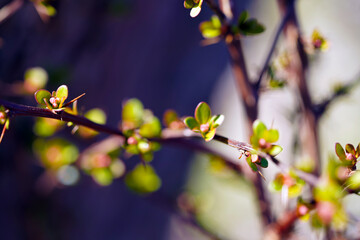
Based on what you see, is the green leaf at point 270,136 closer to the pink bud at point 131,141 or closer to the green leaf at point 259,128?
the green leaf at point 259,128

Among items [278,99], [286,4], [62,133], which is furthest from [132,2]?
[286,4]

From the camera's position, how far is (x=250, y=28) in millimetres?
509

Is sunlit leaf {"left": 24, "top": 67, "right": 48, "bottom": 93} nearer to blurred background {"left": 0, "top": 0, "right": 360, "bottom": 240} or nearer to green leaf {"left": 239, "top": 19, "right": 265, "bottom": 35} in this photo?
blurred background {"left": 0, "top": 0, "right": 360, "bottom": 240}

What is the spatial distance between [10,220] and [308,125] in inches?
44.8

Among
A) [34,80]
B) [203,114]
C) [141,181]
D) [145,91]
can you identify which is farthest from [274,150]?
[145,91]

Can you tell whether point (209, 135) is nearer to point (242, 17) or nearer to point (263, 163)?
point (263, 163)

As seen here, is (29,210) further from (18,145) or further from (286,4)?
(286,4)

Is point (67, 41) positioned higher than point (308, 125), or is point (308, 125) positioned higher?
point (67, 41)

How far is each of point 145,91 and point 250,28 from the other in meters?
1.09

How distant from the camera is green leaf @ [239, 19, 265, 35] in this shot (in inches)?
20.0

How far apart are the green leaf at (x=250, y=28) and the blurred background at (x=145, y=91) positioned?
1.38 feet

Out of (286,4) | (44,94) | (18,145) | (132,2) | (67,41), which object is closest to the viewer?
(44,94)

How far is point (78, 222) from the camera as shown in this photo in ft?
4.67

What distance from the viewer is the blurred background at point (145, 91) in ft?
3.26
